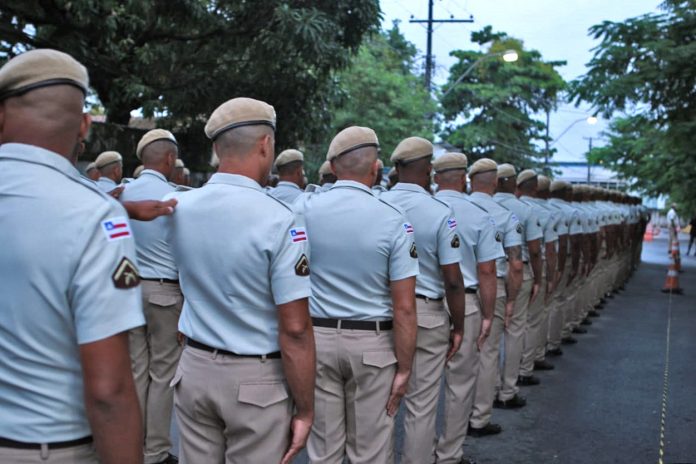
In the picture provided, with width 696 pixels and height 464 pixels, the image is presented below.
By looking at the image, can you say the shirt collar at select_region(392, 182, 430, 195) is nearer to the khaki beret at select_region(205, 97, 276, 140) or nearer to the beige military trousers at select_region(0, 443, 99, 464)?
the khaki beret at select_region(205, 97, 276, 140)

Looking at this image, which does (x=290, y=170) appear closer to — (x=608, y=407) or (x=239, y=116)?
(x=608, y=407)

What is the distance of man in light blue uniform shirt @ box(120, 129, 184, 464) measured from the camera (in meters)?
5.02

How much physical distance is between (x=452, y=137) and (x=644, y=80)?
2739cm

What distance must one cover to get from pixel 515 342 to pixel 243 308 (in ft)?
15.9

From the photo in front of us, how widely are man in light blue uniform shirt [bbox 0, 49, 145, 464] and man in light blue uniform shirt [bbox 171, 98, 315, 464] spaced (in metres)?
0.88

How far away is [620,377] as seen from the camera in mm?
8367

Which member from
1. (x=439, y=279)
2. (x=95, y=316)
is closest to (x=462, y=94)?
(x=439, y=279)

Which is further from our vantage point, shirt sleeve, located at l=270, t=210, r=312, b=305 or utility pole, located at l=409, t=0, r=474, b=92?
utility pole, located at l=409, t=0, r=474, b=92

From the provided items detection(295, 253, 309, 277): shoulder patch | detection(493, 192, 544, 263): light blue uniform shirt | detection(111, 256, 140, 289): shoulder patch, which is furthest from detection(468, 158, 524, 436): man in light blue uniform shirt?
detection(111, 256, 140, 289): shoulder patch

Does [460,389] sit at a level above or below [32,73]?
below

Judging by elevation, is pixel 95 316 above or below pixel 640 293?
above

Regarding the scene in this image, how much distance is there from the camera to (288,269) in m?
2.78

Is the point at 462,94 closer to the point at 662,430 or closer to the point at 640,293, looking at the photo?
the point at 640,293

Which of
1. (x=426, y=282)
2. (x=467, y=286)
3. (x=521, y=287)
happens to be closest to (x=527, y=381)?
(x=521, y=287)
